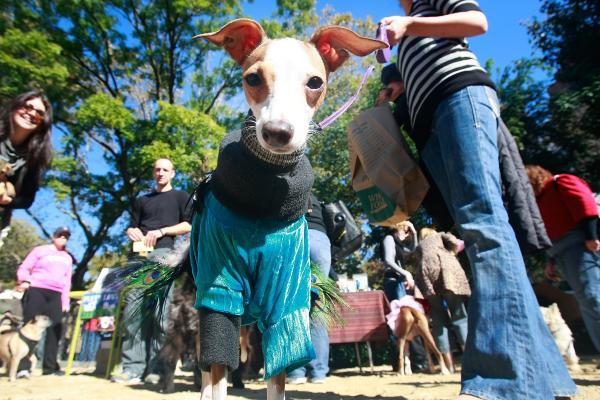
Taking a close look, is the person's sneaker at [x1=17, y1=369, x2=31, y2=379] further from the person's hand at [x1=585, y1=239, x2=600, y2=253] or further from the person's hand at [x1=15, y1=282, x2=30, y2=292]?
the person's hand at [x1=585, y1=239, x2=600, y2=253]

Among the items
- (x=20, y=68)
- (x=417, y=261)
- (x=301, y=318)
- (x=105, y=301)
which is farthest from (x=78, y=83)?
(x=301, y=318)

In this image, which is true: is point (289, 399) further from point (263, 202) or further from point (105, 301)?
point (105, 301)

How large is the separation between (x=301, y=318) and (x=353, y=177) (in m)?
1.19

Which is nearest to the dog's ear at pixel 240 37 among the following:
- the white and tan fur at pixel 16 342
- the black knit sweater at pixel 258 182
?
the black knit sweater at pixel 258 182

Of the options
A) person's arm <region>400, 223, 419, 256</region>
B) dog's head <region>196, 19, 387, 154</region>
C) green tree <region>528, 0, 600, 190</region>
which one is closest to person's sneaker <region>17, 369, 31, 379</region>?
person's arm <region>400, 223, 419, 256</region>

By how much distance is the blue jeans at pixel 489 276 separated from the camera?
1.62 metres

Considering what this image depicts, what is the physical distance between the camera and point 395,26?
2.01 m

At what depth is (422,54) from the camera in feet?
7.30

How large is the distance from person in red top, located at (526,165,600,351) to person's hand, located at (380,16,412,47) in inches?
86.6

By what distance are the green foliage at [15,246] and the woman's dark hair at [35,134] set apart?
25.5 metres

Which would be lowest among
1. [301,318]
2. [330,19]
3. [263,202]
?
[301,318]

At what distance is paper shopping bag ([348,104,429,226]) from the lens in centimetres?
242

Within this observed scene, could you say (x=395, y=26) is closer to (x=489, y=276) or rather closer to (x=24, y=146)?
(x=489, y=276)

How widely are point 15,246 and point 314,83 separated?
3103 centimetres
